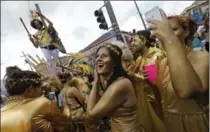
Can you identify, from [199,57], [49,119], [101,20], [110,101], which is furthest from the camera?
[101,20]

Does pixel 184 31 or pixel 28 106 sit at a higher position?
pixel 184 31

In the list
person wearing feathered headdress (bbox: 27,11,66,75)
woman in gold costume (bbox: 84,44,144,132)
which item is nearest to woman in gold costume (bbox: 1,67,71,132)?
woman in gold costume (bbox: 84,44,144,132)

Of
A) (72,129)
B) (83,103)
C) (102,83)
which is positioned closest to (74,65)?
(83,103)

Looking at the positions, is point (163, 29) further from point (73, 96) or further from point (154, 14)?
point (73, 96)

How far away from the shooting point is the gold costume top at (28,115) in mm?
2543

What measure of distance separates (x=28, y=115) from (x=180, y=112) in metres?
1.13

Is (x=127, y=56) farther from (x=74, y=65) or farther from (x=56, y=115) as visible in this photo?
(x=74, y=65)

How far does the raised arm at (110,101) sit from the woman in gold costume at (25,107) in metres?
0.36

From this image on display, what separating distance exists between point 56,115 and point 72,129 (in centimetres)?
177

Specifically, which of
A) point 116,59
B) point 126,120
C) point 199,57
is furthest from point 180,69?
point 116,59

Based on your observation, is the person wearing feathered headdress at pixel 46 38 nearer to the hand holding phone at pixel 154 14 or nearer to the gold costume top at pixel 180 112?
the gold costume top at pixel 180 112

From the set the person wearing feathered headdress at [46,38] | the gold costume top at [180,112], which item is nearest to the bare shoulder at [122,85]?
the gold costume top at [180,112]

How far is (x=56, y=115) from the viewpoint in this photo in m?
2.80

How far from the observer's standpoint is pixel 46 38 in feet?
30.0
